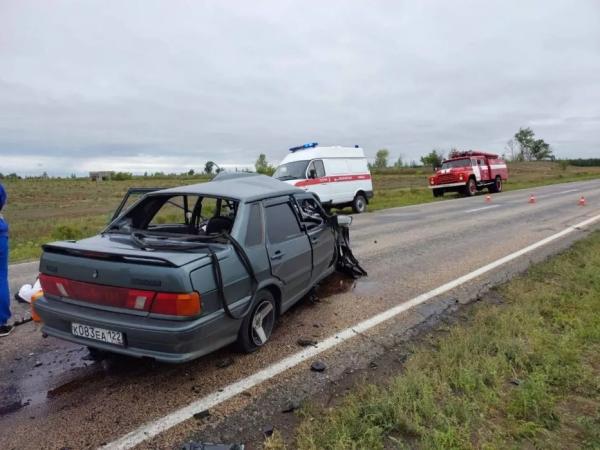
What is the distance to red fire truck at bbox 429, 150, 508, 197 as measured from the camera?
2352 cm

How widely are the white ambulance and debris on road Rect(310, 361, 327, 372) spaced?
11.0m

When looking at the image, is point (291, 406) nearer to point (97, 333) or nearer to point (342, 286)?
point (97, 333)

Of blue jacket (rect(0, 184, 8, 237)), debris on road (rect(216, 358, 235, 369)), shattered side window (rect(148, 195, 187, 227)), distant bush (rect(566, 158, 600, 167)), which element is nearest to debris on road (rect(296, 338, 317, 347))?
debris on road (rect(216, 358, 235, 369))

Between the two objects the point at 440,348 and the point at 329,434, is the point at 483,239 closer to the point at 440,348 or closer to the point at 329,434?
the point at 440,348

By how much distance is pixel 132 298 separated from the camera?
10.5 feet

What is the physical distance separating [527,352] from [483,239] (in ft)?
20.1

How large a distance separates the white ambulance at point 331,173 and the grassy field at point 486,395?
1076 cm

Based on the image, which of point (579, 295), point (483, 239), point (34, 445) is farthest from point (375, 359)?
point (483, 239)

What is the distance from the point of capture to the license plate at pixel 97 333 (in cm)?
321

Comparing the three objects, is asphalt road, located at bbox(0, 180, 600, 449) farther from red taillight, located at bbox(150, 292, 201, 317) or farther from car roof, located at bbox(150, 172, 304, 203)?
car roof, located at bbox(150, 172, 304, 203)

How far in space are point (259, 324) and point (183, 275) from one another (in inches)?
45.3

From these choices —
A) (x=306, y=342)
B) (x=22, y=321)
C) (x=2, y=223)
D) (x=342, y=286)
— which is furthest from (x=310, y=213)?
(x=22, y=321)

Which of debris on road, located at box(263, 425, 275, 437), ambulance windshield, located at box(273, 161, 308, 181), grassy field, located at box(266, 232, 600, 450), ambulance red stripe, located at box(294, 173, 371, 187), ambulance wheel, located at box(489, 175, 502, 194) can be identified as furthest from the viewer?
ambulance wheel, located at box(489, 175, 502, 194)

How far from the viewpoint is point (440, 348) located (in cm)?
386
